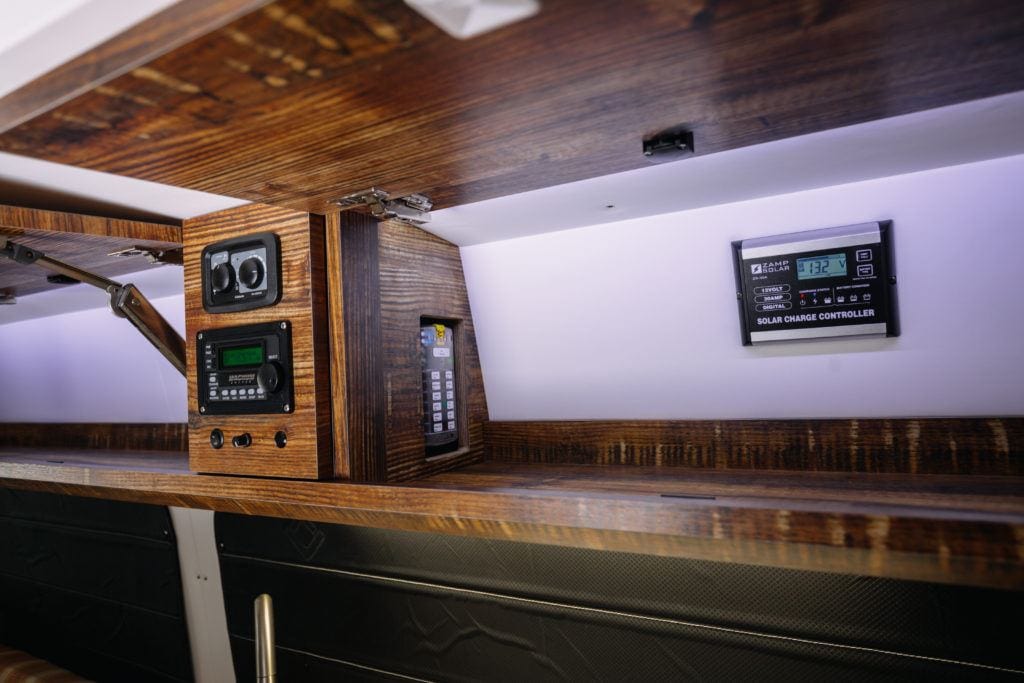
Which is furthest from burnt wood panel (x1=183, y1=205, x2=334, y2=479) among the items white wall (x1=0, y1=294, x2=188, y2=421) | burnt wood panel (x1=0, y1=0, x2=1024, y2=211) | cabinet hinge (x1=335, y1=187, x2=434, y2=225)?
white wall (x1=0, y1=294, x2=188, y2=421)

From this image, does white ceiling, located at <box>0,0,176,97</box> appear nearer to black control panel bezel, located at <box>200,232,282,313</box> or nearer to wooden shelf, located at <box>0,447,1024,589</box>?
black control panel bezel, located at <box>200,232,282,313</box>

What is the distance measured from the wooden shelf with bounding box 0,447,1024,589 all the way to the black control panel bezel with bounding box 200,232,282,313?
13.7 inches

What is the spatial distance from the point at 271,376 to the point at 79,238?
61 centimetres

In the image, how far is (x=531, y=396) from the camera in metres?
1.45

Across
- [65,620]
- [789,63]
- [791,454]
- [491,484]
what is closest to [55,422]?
[65,620]

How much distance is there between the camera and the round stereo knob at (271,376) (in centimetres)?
117

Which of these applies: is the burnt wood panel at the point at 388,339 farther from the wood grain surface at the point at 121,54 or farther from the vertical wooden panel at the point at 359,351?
the wood grain surface at the point at 121,54

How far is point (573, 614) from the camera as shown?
1.21 meters

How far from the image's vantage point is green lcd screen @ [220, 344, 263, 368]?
122cm

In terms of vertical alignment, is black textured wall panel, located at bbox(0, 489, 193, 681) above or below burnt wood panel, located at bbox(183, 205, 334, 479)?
below

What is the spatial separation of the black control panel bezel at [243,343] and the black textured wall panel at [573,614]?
42 centimetres

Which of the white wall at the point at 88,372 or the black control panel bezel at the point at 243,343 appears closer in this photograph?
the black control panel bezel at the point at 243,343

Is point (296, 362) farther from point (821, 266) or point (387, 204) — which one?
point (821, 266)

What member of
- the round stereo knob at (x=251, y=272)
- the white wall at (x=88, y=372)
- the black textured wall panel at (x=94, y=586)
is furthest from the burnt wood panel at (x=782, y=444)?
the white wall at (x=88, y=372)
